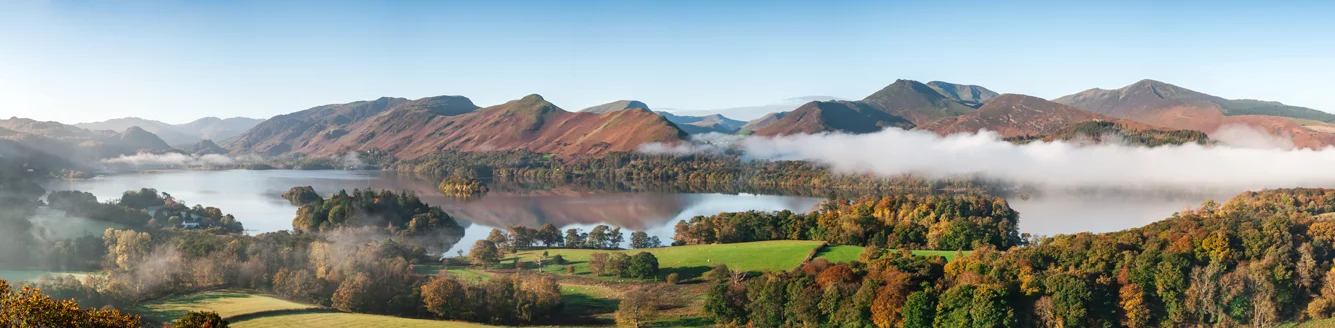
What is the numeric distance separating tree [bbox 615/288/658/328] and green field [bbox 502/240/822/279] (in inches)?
417

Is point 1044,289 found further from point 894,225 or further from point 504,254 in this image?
point 504,254

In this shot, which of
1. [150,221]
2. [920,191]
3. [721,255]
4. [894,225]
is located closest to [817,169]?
[920,191]

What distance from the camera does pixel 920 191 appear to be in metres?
122

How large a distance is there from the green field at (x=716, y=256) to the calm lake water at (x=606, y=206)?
12073 mm

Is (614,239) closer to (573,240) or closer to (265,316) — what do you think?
(573,240)

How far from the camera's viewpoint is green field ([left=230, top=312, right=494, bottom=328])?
95.3 ft

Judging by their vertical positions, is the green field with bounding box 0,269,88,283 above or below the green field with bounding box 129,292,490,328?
above

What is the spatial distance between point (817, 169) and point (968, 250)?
101333 mm

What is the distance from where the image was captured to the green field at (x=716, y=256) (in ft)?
149

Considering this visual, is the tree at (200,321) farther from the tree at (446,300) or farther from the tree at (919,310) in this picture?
the tree at (919,310)

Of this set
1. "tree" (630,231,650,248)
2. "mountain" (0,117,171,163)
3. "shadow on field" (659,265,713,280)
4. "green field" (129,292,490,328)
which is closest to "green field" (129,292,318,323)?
"green field" (129,292,490,328)

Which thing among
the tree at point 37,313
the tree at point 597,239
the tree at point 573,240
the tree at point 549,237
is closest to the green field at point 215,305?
the tree at point 37,313

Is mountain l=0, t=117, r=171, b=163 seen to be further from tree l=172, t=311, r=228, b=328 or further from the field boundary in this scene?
tree l=172, t=311, r=228, b=328

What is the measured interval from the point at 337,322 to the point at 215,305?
5.64 m
